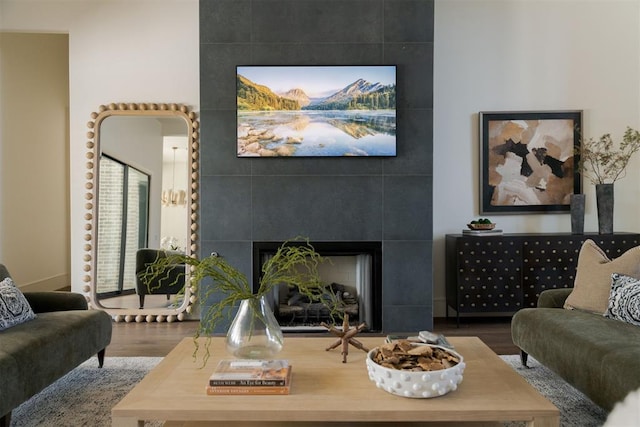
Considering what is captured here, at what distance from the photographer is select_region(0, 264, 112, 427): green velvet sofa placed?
6.24 ft

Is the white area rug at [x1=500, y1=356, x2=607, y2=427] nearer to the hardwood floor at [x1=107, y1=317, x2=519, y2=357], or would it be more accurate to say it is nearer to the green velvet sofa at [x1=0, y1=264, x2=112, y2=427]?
the hardwood floor at [x1=107, y1=317, x2=519, y2=357]

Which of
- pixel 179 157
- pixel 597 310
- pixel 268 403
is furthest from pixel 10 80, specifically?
pixel 597 310

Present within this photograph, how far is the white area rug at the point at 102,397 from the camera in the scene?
7.04 feet

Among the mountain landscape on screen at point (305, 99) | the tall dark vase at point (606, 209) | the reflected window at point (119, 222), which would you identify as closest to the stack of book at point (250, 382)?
the mountain landscape on screen at point (305, 99)

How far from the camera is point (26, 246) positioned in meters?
4.98

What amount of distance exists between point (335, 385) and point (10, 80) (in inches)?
197

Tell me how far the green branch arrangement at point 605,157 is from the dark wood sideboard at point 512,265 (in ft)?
2.17

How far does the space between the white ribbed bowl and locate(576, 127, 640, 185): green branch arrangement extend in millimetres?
3395

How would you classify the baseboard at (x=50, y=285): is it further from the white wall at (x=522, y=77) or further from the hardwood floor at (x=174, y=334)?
the white wall at (x=522, y=77)

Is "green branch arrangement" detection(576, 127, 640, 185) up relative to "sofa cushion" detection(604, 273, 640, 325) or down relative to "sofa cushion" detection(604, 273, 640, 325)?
up

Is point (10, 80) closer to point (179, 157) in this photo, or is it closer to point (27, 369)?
point (179, 157)

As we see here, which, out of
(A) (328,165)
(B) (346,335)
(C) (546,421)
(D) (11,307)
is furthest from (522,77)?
(D) (11,307)

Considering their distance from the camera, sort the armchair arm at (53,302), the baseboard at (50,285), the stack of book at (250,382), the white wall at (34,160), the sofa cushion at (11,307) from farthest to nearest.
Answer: the baseboard at (50,285), the white wall at (34,160), the armchair arm at (53,302), the sofa cushion at (11,307), the stack of book at (250,382)

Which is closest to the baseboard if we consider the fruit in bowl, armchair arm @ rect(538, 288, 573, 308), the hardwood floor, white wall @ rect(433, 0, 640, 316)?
the hardwood floor
